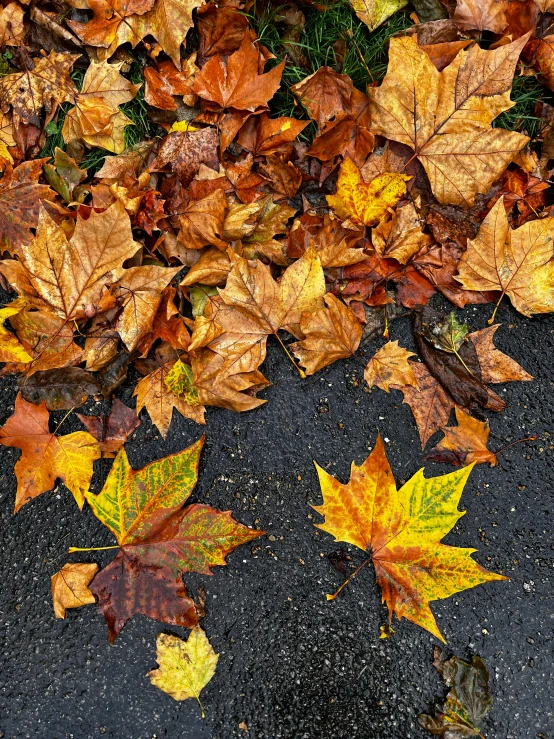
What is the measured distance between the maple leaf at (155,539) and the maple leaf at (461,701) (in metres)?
0.73

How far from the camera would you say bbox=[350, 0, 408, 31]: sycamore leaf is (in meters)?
2.01

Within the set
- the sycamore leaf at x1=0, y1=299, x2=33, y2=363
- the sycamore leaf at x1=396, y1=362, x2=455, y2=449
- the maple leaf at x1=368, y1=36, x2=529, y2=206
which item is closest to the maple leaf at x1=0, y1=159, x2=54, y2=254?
the sycamore leaf at x1=0, y1=299, x2=33, y2=363

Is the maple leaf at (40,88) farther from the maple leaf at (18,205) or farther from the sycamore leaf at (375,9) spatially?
the sycamore leaf at (375,9)

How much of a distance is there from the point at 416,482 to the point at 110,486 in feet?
3.11

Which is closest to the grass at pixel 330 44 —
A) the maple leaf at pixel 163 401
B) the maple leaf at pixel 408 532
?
the maple leaf at pixel 163 401

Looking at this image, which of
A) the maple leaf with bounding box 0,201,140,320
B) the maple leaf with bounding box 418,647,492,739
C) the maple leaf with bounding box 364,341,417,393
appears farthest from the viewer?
the maple leaf with bounding box 364,341,417,393

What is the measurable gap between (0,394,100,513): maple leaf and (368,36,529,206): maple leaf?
1476 mm

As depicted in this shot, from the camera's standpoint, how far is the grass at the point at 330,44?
203 cm

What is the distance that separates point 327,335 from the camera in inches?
72.7

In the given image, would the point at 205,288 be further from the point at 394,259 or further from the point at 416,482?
the point at 416,482

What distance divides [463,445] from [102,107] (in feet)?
5.70

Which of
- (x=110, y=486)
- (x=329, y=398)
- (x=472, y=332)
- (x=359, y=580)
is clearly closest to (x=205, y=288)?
(x=329, y=398)

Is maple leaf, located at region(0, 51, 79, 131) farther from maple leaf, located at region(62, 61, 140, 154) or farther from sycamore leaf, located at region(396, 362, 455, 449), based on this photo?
sycamore leaf, located at region(396, 362, 455, 449)

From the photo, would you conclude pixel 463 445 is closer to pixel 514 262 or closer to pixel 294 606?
pixel 514 262
